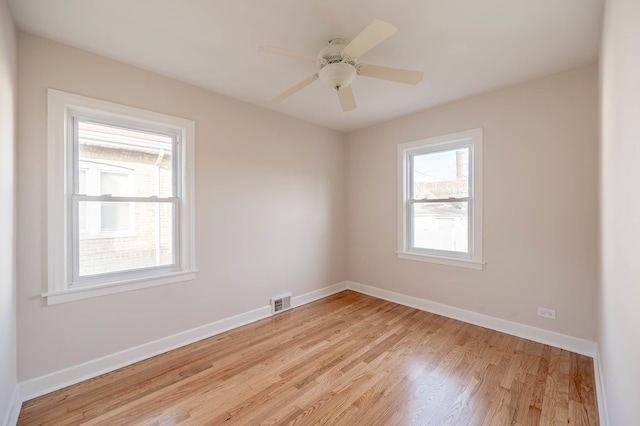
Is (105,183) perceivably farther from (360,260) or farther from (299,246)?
(360,260)

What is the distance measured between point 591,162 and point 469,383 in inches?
85.9

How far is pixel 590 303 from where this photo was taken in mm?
2404

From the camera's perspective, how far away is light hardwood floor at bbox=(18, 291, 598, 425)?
1733 millimetres

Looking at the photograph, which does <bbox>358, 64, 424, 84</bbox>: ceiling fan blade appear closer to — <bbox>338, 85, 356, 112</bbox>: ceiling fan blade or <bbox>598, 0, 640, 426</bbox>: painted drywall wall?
<bbox>338, 85, 356, 112</bbox>: ceiling fan blade

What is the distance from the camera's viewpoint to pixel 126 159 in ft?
7.90

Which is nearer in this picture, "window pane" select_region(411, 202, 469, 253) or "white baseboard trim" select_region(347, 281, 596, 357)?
"white baseboard trim" select_region(347, 281, 596, 357)

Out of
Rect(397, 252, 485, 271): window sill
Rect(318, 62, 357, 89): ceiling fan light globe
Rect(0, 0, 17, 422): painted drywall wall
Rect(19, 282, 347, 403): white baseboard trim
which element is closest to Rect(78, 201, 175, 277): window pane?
Rect(0, 0, 17, 422): painted drywall wall

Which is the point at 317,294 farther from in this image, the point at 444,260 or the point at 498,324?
the point at 498,324

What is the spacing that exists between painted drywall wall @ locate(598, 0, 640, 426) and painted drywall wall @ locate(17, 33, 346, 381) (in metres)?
2.96

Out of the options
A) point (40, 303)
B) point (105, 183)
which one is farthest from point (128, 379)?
point (105, 183)

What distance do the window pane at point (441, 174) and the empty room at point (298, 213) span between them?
0.10 ft

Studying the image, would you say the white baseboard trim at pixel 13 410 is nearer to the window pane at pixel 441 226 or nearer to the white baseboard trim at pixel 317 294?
the white baseboard trim at pixel 317 294

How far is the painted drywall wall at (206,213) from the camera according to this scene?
75.8 inches

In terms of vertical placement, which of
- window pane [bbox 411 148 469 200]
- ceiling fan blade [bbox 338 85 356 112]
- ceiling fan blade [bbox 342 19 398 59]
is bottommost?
window pane [bbox 411 148 469 200]
